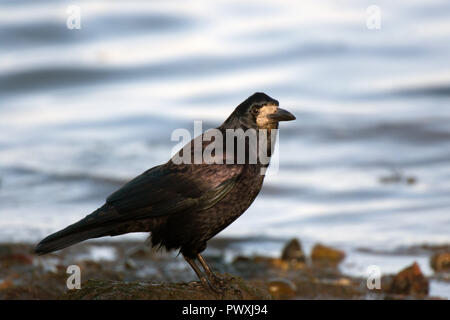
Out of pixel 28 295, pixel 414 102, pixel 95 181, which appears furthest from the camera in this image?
pixel 414 102

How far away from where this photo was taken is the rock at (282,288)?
7774 millimetres

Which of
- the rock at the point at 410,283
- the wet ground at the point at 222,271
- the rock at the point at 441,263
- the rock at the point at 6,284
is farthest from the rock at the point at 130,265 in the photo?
the rock at the point at 441,263

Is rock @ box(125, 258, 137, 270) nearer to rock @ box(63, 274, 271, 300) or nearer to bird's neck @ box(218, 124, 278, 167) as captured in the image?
rock @ box(63, 274, 271, 300)

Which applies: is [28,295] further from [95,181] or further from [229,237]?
[95,181]

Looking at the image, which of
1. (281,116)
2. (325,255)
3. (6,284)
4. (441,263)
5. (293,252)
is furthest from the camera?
(325,255)

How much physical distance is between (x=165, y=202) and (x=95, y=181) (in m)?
6.88

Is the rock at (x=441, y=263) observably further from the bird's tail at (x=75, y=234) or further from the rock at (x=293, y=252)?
the bird's tail at (x=75, y=234)

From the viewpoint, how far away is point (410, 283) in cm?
795

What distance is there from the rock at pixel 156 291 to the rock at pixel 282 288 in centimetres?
164

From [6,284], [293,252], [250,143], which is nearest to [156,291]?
[250,143]

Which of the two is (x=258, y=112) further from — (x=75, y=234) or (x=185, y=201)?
(x=75, y=234)

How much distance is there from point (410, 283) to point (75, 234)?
3.55 meters

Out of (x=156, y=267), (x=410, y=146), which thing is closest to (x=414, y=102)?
(x=410, y=146)
